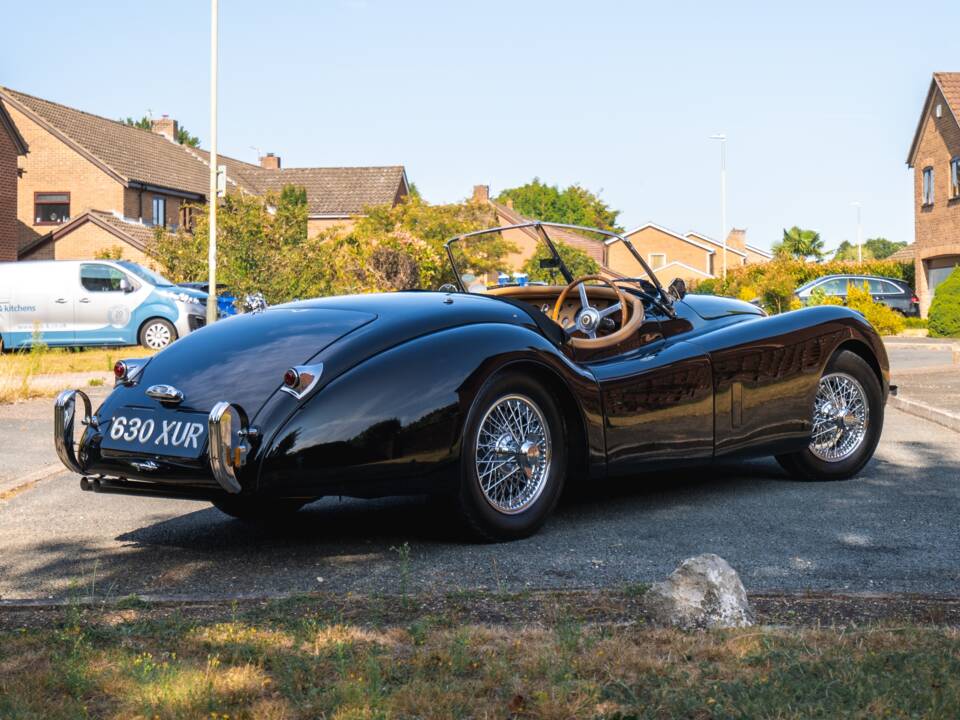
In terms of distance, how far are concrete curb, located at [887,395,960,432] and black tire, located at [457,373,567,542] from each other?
5746 mm

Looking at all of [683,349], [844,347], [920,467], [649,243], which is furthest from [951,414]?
[649,243]

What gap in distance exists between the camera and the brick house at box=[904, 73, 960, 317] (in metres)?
40.3

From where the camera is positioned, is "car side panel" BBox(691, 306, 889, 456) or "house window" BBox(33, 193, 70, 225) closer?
"car side panel" BBox(691, 306, 889, 456)

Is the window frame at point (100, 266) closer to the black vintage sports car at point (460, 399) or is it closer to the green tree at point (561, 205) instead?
the black vintage sports car at point (460, 399)

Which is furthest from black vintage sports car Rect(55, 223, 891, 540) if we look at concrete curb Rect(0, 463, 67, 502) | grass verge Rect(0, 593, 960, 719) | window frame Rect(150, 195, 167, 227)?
window frame Rect(150, 195, 167, 227)

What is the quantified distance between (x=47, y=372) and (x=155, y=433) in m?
12.3

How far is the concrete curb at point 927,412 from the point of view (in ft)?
34.4

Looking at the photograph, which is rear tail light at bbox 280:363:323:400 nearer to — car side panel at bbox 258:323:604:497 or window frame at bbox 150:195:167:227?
car side panel at bbox 258:323:604:497

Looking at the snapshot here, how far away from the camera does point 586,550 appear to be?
539cm

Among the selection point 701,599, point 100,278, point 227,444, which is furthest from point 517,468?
point 100,278

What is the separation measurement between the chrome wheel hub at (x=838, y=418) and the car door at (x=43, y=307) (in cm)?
1823

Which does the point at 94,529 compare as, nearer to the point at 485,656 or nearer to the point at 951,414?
the point at 485,656

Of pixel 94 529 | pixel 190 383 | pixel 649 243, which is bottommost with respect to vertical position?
pixel 94 529

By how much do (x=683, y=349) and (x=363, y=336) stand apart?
6.43 feet
